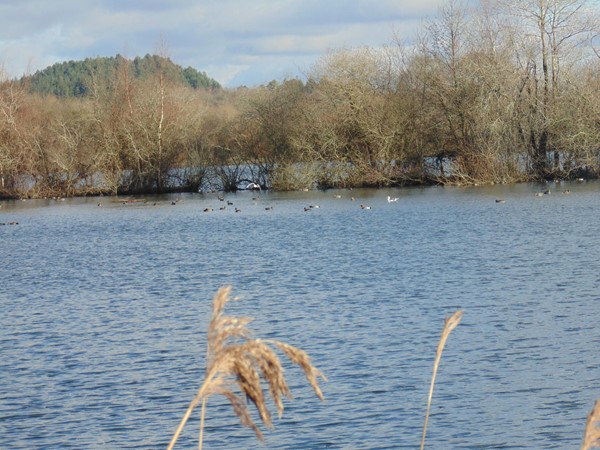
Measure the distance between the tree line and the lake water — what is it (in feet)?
48.7

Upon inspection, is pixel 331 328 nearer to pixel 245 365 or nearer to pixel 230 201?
pixel 245 365

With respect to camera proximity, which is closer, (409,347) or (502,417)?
→ (502,417)

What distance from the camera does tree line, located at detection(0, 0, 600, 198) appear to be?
49.4 meters

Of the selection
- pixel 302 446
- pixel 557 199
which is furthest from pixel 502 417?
pixel 557 199

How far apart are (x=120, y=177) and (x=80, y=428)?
48410mm

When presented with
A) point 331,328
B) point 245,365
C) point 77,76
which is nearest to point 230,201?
point 331,328

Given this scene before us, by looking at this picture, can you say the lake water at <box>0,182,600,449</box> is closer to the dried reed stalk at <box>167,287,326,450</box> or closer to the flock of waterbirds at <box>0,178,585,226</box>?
the dried reed stalk at <box>167,287,326,450</box>

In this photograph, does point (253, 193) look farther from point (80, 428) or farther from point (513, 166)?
point (80, 428)

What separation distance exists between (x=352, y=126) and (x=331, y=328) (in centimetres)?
3699

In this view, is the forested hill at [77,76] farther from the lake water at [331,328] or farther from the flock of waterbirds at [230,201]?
the lake water at [331,328]

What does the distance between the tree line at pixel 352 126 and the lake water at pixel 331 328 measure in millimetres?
14844

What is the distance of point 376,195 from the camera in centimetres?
4853

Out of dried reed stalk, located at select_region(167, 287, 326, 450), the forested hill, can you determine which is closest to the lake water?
dried reed stalk, located at select_region(167, 287, 326, 450)

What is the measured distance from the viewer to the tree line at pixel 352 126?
162 feet
